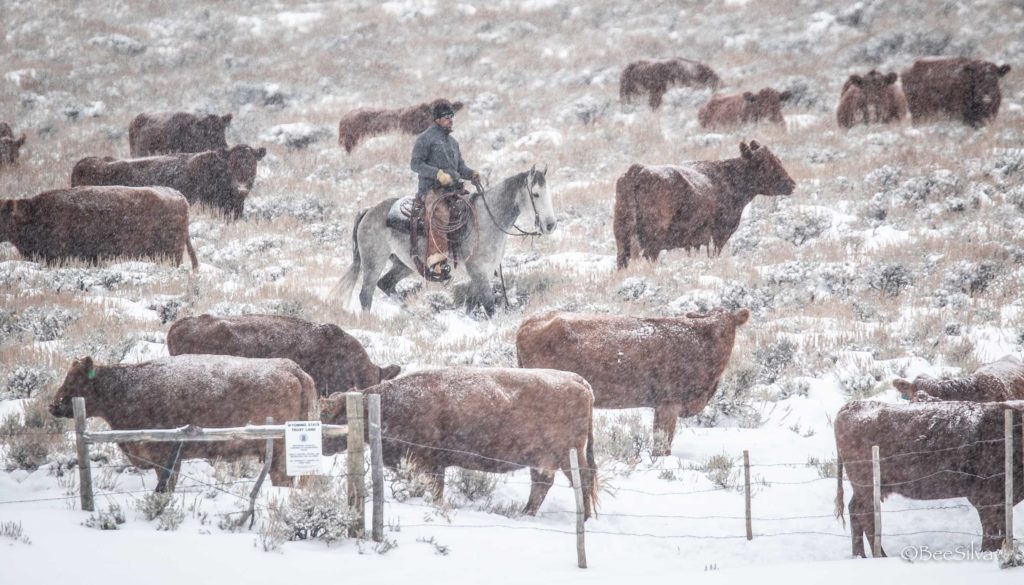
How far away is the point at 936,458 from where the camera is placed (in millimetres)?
7109

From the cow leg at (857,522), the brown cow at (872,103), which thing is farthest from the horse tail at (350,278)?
the brown cow at (872,103)

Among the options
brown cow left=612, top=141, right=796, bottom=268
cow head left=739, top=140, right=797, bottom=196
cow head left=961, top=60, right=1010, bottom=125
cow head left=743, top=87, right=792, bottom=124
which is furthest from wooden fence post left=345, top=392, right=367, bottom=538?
cow head left=743, top=87, right=792, bottom=124

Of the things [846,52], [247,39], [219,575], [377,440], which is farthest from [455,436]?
[247,39]

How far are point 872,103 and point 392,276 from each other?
14.2 metres

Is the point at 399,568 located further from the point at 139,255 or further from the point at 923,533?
the point at 139,255

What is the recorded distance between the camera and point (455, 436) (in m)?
7.44

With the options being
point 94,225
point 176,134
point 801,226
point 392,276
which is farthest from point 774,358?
point 176,134

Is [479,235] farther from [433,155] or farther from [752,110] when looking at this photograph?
[752,110]

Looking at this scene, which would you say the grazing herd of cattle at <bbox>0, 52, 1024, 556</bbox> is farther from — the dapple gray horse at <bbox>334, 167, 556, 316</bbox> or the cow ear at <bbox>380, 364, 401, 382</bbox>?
the dapple gray horse at <bbox>334, 167, 556, 316</bbox>

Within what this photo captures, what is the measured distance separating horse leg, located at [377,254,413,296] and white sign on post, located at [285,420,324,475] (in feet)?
25.8

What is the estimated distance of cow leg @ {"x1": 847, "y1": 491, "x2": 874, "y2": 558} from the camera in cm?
701

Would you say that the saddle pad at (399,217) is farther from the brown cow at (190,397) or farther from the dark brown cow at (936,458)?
the dark brown cow at (936,458)

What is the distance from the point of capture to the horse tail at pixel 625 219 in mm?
14688

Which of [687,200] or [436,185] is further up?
[436,185]
